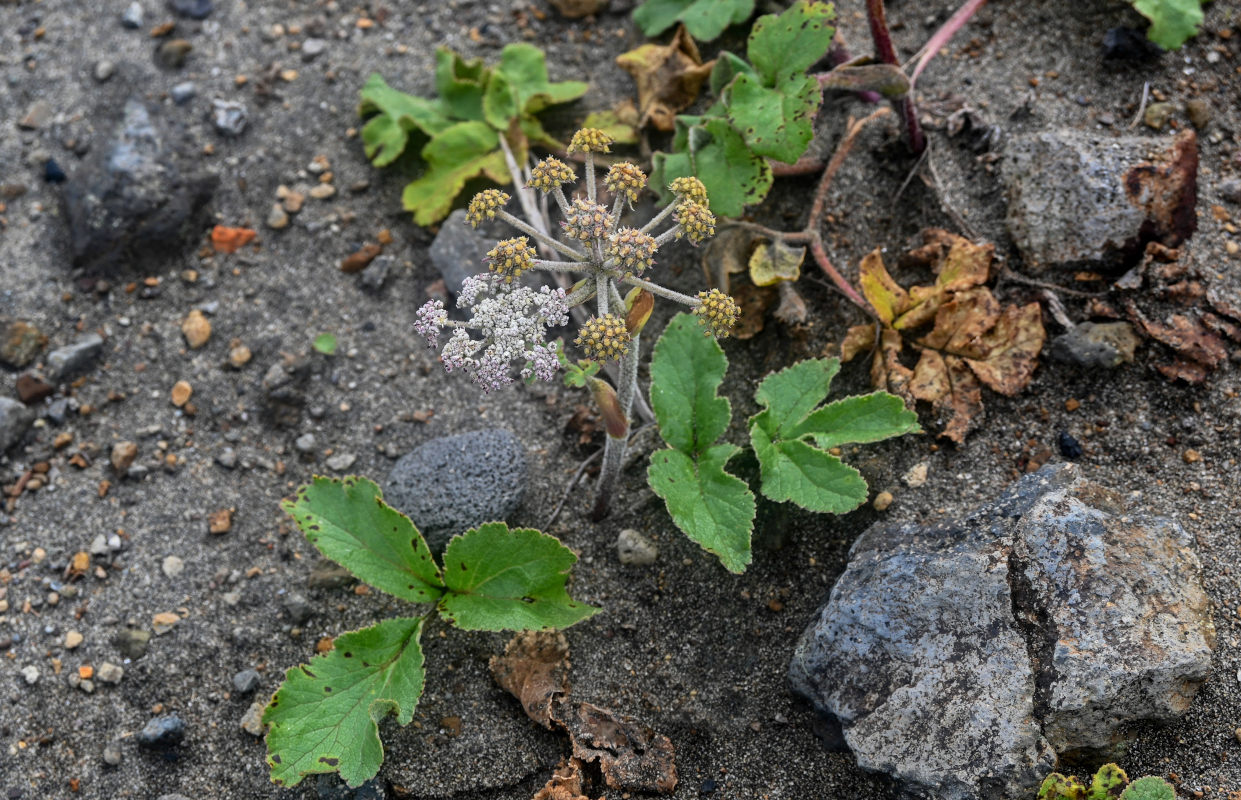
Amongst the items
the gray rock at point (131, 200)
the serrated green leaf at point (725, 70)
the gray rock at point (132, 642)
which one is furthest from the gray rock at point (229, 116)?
the gray rock at point (132, 642)

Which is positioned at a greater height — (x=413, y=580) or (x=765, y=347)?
(x=765, y=347)

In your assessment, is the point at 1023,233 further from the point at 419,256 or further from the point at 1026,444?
the point at 419,256

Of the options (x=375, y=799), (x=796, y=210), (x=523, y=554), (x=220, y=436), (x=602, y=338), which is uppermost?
(x=602, y=338)

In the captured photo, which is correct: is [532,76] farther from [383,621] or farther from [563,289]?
[383,621]

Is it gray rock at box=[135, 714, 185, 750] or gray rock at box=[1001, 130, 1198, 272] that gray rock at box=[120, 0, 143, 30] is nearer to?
gray rock at box=[135, 714, 185, 750]

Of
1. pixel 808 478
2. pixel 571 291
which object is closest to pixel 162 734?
pixel 571 291

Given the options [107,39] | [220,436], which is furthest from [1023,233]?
[107,39]
